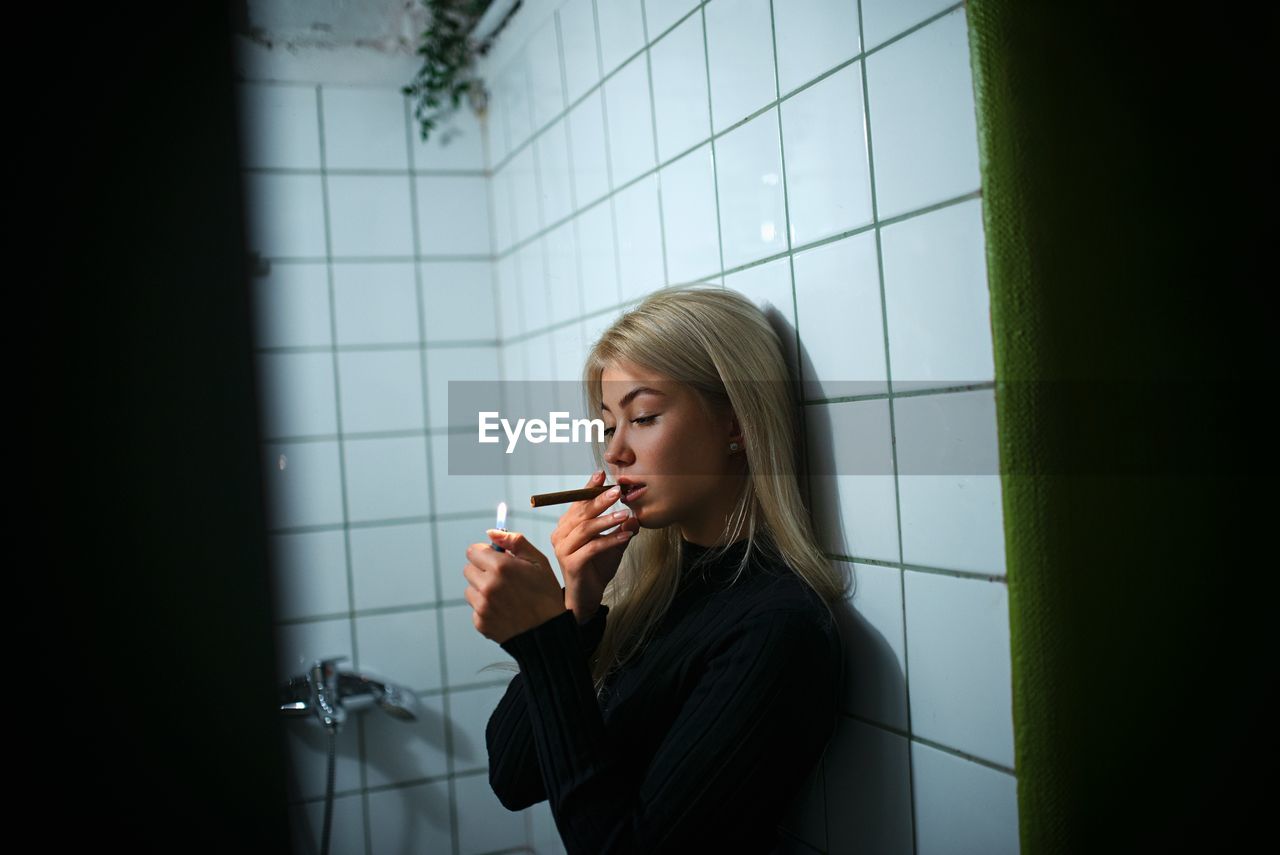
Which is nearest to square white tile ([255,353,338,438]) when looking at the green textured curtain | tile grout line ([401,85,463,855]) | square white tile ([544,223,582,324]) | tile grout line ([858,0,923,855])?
tile grout line ([401,85,463,855])

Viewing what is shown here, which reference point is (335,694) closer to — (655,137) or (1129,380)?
(655,137)

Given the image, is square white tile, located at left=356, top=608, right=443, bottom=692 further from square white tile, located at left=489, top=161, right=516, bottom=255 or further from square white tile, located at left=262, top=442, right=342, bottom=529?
square white tile, located at left=489, top=161, right=516, bottom=255

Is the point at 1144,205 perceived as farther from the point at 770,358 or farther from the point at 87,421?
the point at 87,421

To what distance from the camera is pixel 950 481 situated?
0.77 metres

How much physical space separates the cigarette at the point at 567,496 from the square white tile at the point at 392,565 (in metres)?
1.00

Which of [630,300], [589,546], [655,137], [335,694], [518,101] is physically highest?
[518,101]

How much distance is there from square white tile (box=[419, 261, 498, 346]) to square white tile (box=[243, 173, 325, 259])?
24cm

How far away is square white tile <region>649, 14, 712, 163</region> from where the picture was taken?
112cm

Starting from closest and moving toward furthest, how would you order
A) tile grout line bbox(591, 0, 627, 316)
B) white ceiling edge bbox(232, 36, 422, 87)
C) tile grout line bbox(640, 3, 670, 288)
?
tile grout line bbox(640, 3, 670, 288), tile grout line bbox(591, 0, 627, 316), white ceiling edge bbox(232, 36, 422, 87)

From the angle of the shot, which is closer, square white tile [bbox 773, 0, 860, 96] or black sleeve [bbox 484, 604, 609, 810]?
square white tile [bbox 773, 0, 860, 96]

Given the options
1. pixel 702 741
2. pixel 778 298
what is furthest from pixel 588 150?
pixel 702 741

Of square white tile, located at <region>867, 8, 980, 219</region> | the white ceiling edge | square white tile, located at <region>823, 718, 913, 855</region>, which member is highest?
the white ceiling edge

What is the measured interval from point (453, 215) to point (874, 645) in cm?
140

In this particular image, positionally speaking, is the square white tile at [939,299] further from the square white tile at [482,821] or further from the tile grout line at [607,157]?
the square white tile at [482,821]
